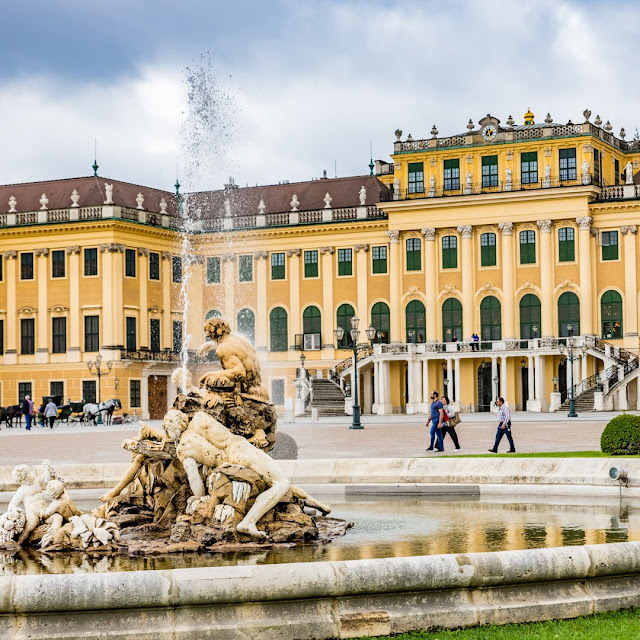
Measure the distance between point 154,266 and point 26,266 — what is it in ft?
21.5

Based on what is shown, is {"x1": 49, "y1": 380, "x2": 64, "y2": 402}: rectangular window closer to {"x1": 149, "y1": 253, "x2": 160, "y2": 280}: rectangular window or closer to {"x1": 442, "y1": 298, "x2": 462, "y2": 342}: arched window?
{"x1": 149, "y1": 253, "x2": 160, "y2": 280}: rectangular window

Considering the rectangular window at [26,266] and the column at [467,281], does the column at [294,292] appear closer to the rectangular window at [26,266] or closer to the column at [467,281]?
the column at [467,281]

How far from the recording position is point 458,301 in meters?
60.6

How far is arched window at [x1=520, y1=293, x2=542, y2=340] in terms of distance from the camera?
2317 inches

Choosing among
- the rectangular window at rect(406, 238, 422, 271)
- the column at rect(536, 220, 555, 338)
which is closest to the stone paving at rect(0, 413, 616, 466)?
the column at rect(536, 220, 555, 338)

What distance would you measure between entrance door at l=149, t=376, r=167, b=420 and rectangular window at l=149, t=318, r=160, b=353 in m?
1.58

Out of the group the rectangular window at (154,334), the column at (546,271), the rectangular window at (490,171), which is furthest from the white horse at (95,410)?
the rectangular window at (490,171)

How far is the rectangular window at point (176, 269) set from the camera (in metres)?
65.6

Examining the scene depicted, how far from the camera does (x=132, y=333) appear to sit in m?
62.5

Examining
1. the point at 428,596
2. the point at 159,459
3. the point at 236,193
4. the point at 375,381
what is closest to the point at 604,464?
the point at 159,459

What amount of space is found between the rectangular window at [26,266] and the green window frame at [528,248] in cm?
2476

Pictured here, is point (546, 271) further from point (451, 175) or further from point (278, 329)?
point (278, 329)

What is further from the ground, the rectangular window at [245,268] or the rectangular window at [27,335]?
the rectangular window at [245,268]

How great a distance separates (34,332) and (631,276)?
97.3 ft
